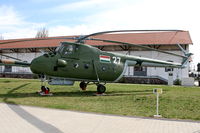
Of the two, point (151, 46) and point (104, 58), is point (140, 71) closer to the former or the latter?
point (151, 46)

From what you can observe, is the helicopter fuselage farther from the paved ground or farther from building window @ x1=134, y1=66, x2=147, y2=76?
building window @ x1=134, y1=66, x2=147, y2=76

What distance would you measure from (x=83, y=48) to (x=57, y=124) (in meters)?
8.48

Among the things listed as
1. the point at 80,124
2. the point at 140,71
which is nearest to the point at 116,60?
the point at 80,124

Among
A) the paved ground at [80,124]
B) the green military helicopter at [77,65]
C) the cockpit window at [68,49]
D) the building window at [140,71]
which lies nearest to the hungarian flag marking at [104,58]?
the green military helicopter at [77,65]

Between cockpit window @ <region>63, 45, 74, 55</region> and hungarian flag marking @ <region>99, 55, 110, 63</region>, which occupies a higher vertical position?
cockpit window @ <region>63, 45, 74, 55</region>

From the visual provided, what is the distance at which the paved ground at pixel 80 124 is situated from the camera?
20.5ft

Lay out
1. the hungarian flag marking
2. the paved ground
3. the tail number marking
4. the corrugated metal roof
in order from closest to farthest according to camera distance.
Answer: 1. the paved ground
2. the hungarian flag marking
3. the tail number marking
4. the corrugated metal roof

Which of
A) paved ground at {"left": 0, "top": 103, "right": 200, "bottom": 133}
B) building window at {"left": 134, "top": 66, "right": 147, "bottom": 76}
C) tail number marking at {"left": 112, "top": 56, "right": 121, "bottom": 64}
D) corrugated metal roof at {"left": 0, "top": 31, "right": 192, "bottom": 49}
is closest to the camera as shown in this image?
paved ground at {"left": 0, "top": 103, "right": 200, "bottom": 133}

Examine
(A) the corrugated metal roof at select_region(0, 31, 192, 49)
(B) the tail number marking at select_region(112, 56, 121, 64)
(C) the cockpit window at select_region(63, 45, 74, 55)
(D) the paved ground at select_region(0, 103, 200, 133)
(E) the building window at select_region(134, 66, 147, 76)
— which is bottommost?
(D) the paved ground at select_region(0, 103, 200, 133)

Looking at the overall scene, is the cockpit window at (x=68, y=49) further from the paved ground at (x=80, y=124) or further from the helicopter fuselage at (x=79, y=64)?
the paved ground at (x=80, y=124)

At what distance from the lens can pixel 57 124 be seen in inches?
268

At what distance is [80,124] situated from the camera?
22.5 feet

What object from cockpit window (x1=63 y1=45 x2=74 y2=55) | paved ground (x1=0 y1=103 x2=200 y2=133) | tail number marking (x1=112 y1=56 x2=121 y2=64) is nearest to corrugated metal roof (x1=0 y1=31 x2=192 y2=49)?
tail number marking (x1=112 y1=56 x2=121 y2=64)

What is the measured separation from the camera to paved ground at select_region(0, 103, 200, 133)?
626 cm
